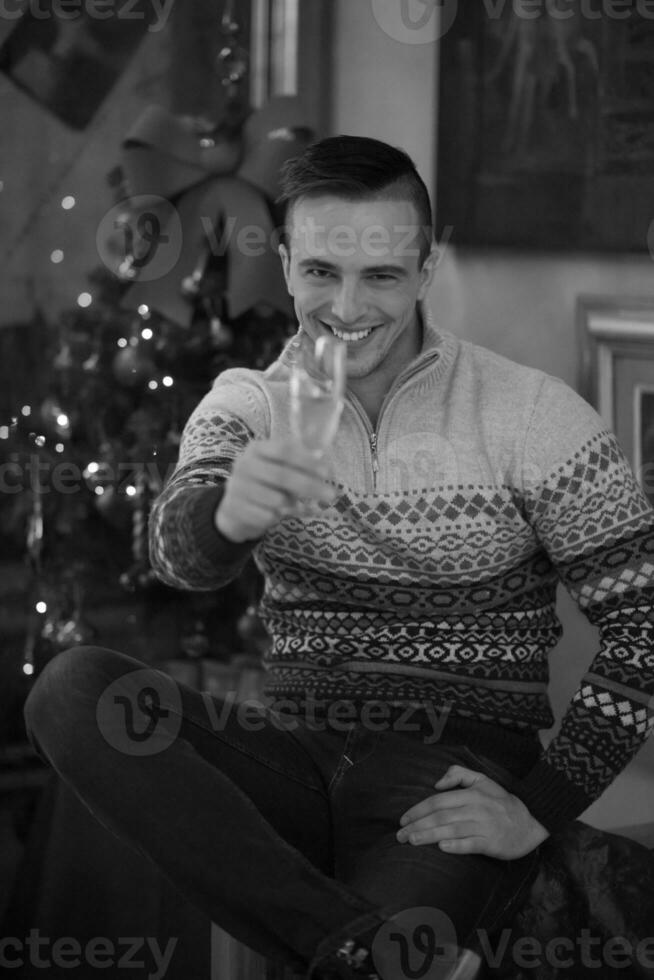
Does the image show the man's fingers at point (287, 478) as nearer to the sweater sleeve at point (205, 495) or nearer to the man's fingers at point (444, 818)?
the sweater sleeve at point (205, 495)

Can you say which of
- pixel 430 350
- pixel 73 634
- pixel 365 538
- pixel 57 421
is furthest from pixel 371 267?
pixel 73 634

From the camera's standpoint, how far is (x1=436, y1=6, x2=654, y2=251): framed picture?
2.06m

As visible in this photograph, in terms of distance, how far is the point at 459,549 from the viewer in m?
1.61

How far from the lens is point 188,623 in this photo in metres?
2.57

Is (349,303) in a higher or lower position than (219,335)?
higher

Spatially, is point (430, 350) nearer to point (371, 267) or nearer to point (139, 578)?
point (371, 267)

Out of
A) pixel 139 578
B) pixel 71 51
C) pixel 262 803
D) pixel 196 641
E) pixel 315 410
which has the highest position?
pixel 71 51

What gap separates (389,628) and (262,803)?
250 millimetres

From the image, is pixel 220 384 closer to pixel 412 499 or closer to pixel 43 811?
pixel 412 499

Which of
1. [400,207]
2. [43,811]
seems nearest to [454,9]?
[400,207]

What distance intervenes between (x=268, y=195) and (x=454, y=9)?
Result: 0.43m

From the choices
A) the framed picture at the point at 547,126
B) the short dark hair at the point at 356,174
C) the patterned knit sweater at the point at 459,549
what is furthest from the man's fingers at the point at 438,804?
the framed picture at the point at 547,126

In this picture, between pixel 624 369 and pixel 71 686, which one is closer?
pixel 71 686

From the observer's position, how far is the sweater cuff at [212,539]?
136cm
